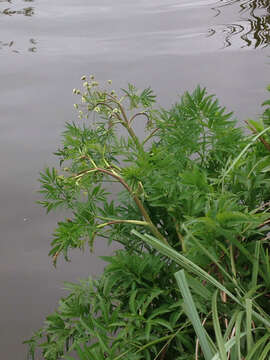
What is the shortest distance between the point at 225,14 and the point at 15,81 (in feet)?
3.76

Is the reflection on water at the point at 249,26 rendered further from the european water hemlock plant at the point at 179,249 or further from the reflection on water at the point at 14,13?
the european water hemlock plant at the point at 179,249

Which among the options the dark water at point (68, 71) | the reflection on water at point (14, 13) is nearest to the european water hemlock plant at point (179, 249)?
the dark water at point (68, 71)

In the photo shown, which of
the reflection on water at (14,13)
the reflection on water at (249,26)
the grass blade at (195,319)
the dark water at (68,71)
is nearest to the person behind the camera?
the grass blade at (195,319)

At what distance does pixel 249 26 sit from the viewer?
248 centimetres

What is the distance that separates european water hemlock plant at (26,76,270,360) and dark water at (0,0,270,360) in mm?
535

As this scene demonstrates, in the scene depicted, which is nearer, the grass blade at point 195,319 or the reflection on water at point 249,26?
the grass blade at point 195,319

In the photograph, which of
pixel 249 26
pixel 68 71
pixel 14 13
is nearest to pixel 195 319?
pixel 68 71

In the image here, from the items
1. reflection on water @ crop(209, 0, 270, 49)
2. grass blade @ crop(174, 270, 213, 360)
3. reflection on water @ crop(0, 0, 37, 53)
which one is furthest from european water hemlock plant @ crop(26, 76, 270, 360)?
reflection on water @ crop(0, 0, 37, 53)

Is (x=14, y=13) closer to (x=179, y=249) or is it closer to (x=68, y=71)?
(x=68, y=71)

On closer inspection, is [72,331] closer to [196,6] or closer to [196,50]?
[196,50]

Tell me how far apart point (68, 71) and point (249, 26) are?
0.93m

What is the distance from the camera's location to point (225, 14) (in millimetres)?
2611

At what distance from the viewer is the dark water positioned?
1385mm

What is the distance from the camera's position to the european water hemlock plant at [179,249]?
2.14ft
